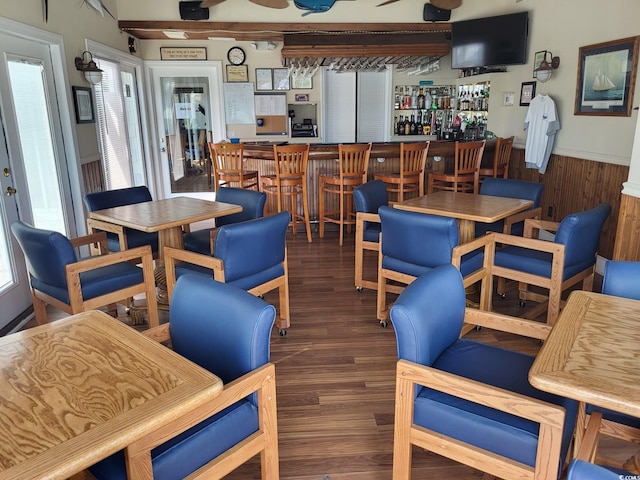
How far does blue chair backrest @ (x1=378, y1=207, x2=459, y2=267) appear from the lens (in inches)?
113

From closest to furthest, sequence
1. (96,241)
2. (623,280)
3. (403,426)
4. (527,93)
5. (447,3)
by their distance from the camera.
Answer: (403,426)
(623,280)
(96,241)
(447,3)
(527,93)

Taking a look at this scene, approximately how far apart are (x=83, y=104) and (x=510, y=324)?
15.0 feet

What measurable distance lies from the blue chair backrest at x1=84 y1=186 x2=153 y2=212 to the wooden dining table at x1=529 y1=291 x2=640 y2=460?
3.36 meters

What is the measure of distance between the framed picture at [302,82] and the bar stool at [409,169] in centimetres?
319

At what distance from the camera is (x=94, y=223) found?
357cm

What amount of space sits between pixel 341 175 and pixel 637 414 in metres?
4.43

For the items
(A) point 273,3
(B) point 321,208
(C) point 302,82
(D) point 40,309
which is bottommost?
(D) point 40,309

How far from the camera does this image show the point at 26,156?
12.9 ft

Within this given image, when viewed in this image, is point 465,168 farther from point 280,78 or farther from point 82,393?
point 82,393

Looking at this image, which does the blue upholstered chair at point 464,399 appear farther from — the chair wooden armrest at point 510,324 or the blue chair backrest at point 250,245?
the blue chair backrest at point 250,245

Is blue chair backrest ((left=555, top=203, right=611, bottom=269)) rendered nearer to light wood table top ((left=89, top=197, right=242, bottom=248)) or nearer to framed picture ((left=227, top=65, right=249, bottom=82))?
light wood table top ((left=89, top=197, right=242, bottom=248))

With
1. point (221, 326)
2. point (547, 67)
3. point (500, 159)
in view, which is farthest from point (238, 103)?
point (221, 326)

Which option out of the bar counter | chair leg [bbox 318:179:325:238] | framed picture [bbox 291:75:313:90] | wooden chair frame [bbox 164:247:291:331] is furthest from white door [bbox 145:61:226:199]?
wooden chair frame [bbox 164:247:291:331]

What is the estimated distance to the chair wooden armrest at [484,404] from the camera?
4.64 feet
